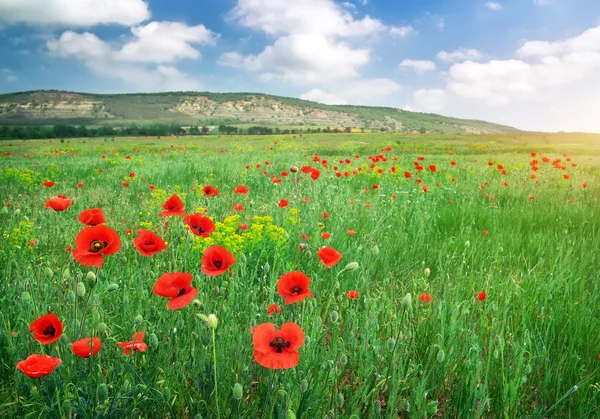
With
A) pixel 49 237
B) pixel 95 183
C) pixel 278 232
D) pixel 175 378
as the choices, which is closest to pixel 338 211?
pixel 278 232

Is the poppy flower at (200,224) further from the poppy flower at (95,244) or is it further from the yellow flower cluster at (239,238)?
the yellow flower cluster at (239,238)

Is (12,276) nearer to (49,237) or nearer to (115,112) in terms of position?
(49,237)

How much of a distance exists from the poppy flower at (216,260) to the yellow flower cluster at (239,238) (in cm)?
137

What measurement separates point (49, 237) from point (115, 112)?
163m

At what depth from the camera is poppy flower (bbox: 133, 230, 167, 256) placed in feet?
5.00

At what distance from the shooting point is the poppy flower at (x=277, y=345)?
1.01m

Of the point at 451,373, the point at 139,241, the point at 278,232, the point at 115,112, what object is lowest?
the point at 451,373

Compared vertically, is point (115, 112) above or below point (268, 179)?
above

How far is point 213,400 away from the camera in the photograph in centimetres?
142

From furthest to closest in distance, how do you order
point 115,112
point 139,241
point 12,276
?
point 115,112 → point 12,276 → point 139,241

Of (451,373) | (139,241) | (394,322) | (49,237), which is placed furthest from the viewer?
(49,237)

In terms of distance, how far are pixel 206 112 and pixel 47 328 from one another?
172 metres

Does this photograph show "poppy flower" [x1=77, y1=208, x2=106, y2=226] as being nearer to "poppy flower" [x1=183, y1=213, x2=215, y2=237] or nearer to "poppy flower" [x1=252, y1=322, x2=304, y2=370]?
"poppy flower" [x1=183, y1=213, x2=215, y2=237]

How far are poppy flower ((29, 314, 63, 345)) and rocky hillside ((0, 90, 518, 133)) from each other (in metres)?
137
